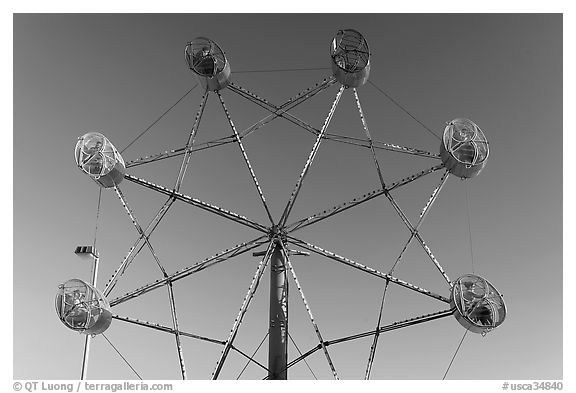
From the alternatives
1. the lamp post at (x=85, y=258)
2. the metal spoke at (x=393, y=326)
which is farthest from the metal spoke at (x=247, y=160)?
the lamp post at (x=85, y=258)

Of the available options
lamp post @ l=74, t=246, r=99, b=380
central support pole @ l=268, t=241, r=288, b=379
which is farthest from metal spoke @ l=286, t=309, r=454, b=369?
lamp post @ l=74, t=246, r=99, b=380

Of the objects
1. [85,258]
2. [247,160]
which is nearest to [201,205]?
[247,160]

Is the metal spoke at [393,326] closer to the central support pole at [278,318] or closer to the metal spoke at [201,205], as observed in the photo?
the central support pole at [278,318]

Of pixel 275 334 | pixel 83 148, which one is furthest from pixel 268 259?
pixel 83 148

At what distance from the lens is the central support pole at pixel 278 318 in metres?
18.1

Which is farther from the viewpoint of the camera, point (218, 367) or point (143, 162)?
point (143, 162)

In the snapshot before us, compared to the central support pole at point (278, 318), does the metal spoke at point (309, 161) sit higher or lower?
higher

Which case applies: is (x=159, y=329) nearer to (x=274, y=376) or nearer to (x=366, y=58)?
(x=274, y=376)

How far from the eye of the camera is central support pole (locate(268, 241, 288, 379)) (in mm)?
18062

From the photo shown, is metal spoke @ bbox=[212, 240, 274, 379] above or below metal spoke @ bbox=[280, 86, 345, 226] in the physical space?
below

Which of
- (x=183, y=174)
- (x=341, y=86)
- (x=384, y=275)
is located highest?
(x=341, y=86)

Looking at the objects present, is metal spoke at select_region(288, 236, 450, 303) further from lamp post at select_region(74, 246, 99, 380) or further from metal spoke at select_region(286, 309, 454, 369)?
lamp post at select_region(74, 246, 99, 380)

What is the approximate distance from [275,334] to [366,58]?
1014cm

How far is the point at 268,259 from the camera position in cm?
1905
